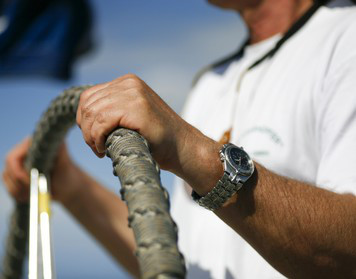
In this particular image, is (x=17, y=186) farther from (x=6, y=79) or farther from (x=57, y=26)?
(x=57, y=26)

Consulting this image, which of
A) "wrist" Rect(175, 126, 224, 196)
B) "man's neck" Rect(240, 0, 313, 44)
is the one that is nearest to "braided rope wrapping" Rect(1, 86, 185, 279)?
"wrist" Rect(175, 126, 224, 196)

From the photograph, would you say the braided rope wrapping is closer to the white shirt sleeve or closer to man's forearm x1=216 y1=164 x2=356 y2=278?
man's forearm x1=216 y1=164 x2=356 y2=278

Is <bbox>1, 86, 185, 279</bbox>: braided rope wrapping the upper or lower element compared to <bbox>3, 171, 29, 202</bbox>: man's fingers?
upper

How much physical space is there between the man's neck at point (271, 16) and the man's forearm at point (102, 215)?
1171mm

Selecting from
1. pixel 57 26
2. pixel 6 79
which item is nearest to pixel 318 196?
pixel 6 79

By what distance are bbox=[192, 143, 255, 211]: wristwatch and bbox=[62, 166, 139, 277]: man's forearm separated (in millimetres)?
1739

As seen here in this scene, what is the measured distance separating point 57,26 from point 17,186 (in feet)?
20.6

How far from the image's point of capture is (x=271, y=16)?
8.75ft

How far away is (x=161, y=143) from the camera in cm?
133

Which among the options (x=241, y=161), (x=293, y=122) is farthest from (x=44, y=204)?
(x=241, y=161)

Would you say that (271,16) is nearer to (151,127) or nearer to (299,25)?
(299,25)

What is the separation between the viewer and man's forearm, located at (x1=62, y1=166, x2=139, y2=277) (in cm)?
315

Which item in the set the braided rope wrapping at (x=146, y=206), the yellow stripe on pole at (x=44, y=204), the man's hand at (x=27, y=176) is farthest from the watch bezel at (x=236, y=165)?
the man's hand at (x=27, y=176)

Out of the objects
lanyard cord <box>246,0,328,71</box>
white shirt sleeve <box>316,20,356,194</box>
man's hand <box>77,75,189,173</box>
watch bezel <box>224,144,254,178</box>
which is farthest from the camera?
lanyard cord <box>246,0,328,71</box>
